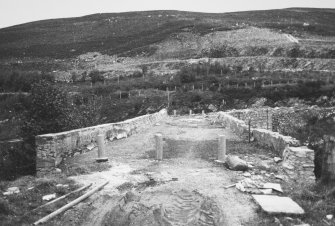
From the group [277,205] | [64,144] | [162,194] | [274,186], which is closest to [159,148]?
[64,144]

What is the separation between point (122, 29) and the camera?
11888 centimetres

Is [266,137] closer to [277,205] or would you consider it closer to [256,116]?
[277,205]

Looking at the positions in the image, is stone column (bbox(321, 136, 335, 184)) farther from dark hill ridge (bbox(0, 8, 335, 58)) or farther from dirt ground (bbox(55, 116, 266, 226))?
dark hill ridge (bbox(0, 8, 335, 58))

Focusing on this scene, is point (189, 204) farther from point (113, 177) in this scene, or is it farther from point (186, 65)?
point (186, 65)

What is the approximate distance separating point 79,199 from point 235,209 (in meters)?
3.31

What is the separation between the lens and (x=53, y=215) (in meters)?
7.80

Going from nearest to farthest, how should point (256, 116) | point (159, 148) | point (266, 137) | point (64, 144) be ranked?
point (64, 144), point (159, 148), point (266, 137), point (256, 116)

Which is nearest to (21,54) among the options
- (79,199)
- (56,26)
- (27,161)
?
(56,26)

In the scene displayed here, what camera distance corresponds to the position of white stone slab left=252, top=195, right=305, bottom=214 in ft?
25.6

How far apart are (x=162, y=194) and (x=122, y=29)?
373ft

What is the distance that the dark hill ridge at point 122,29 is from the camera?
9312cm

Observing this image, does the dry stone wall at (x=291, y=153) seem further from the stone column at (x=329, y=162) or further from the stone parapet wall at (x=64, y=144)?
the stone parapet wall at (x=64, y=144)

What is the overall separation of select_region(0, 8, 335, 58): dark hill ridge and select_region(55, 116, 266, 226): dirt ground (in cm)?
7468

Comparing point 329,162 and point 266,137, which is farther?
point 266,137
